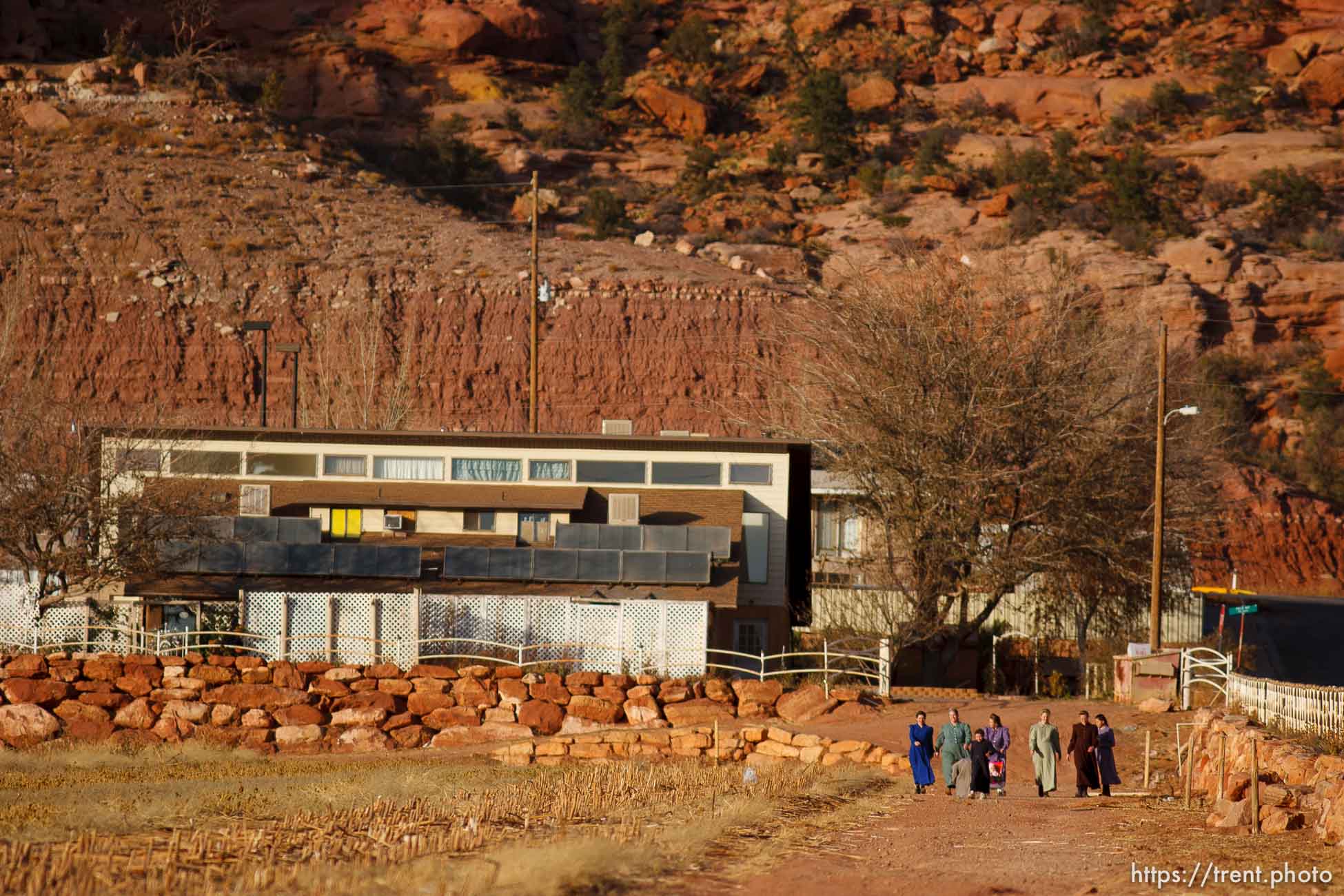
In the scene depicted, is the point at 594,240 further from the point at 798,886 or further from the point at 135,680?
the point at 798,886

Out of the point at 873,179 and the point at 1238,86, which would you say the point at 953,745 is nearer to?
the point at 873,179

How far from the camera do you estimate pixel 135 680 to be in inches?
1190

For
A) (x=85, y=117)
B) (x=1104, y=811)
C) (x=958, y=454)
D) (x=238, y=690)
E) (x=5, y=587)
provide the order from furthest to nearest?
(x=85, y=117)
(x=958, y=454)
(x=5, y=587)
(x=238, y=690)
(x=1104, y=811)

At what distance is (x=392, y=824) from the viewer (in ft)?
55.5

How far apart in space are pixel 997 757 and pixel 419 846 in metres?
10.0

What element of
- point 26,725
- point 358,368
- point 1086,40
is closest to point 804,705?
point 26,725

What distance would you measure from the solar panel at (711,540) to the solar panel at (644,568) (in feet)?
4.25

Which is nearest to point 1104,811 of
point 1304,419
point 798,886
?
point 798,886

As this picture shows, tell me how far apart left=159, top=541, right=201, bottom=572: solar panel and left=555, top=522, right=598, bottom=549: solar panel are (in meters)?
7.54

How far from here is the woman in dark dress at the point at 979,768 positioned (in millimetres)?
22312

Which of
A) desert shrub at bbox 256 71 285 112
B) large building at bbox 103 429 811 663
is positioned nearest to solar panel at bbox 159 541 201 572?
large building at bbox 103 429 811 663

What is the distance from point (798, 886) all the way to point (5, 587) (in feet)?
76.5

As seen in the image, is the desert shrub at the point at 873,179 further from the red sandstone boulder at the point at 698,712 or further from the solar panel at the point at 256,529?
the red sandstone boulder at the point at 698,712

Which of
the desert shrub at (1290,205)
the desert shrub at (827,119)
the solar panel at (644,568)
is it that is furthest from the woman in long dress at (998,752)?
the desert shrub at (827,119)
